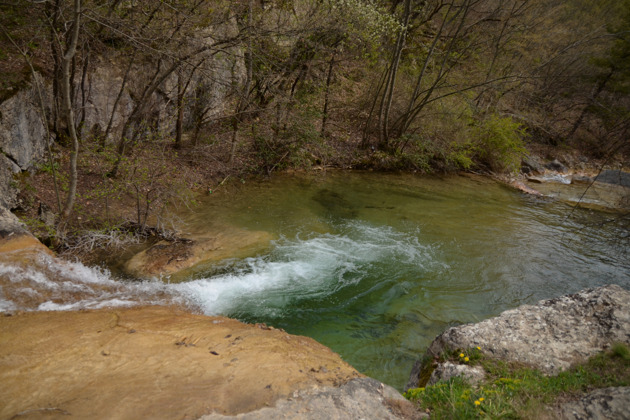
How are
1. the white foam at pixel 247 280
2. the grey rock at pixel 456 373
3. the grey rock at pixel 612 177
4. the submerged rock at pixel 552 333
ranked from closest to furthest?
the grey rock at pixel 456 373 < the submerged rock at pixel 552 333 < the white foam at pixel 247 280 < the grey rock at pixel 612 177

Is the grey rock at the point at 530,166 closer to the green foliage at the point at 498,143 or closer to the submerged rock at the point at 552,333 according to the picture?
the green foliage at the point at 498,143

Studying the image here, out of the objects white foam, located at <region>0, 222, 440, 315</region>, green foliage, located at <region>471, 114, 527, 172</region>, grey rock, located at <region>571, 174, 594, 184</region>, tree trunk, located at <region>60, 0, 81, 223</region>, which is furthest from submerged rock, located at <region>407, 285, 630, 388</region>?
grey rock, located at <region>571, 174, 594, 184</region>

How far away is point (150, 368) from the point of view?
3.47m

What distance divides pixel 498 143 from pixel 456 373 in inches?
556

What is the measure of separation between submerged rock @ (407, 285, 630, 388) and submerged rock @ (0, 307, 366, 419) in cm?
134

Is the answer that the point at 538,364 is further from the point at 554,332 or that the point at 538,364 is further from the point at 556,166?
the point at 556,166

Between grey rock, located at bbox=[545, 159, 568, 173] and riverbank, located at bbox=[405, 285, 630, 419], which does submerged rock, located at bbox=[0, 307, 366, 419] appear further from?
grey rock, located at bbox=[545, 159, 568, 173]

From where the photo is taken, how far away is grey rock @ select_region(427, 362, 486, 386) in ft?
11.6

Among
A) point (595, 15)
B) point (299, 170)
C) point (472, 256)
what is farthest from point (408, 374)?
point (595, 15)

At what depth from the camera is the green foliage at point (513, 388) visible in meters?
2.91

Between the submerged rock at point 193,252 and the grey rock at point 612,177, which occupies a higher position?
the grey rock at point 612,177

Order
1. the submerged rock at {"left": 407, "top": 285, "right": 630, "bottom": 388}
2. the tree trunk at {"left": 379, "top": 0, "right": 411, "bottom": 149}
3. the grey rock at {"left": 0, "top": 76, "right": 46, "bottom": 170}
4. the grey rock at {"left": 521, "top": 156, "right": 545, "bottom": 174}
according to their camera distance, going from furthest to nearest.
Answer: the grey rock at {"left": 521, "top": 156, "right": 545, "bottom": 174}
the tree trunk at {"left": 379, "top": 0, "right": 411, "bottom": 149}
the grey rock at {"left": 0, "top": 76, "right": 46, "bottom": 170}
the submerged rock at {"left": 407, "top": 285, "right": 630, "bottom": 388}

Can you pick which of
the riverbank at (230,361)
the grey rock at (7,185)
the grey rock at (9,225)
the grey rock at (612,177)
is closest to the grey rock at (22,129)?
the grey rock at (7,185)

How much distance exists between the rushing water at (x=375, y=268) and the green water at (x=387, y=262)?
29 millimetres
